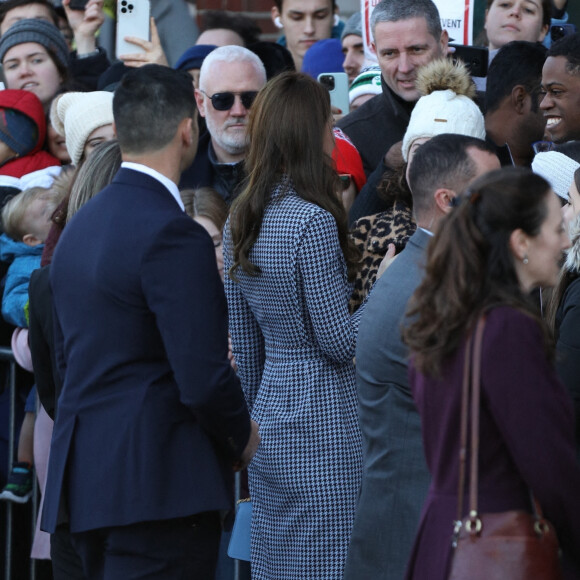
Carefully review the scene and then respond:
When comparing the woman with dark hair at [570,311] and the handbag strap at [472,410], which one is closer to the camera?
the handbag strap at [472,410]

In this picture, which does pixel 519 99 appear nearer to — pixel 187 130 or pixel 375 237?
pixel 375 237

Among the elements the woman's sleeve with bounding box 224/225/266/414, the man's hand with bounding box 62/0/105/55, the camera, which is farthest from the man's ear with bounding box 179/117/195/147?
the man's hand with bounding box 62/0/105/55

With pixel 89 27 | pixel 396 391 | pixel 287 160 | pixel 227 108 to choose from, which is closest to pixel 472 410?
pixel 396 391

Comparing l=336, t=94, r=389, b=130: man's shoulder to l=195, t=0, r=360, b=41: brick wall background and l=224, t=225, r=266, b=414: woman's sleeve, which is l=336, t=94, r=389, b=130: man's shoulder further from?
l=195, t=0, r=360, b=41: brick wall background

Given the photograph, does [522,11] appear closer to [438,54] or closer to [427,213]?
[438,54]

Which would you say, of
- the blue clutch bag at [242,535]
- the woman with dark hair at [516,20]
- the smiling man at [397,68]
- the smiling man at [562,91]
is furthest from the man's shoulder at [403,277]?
the woman with dark hair at [516,20]

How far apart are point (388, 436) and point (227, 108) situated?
8.02 feet

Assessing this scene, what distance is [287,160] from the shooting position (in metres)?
3.95

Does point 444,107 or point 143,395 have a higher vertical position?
point 444,107

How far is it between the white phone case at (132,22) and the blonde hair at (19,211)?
4.75 ft

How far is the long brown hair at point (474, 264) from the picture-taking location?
256 centimetres

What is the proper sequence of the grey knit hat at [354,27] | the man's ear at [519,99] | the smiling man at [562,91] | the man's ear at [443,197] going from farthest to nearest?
the grey knit hat at [354,27] < the man's ear at [519,99] < the smiling man at [562,91] < the man's ear at [443,197]

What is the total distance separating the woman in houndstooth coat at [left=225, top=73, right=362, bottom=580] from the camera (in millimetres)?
3855

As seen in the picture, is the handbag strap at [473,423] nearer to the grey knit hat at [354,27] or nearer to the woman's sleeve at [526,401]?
the woman's sleeve at [526,401]
